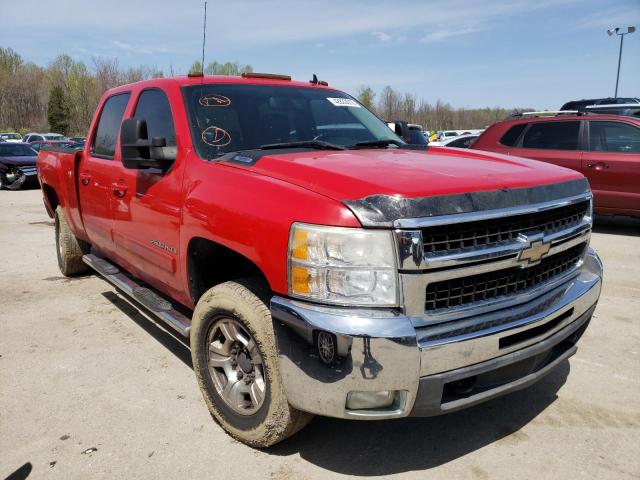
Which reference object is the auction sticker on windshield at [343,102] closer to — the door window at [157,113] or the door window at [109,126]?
the door window at [157,113]

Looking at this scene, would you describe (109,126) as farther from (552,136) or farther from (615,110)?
(615,110)

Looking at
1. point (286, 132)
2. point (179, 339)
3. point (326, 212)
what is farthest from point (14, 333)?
point (326, 212)

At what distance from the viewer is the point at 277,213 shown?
229cm

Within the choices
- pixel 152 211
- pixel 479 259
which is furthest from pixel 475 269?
pixel 152 211

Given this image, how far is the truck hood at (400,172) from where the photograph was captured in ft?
7.20

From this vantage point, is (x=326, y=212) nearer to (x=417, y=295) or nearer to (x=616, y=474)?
(x=417, y=295)

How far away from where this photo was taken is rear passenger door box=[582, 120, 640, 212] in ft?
26.1

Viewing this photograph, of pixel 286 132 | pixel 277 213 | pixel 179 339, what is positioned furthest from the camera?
pixel 179 339

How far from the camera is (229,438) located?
9.12ft

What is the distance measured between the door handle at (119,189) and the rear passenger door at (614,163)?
7135 mm

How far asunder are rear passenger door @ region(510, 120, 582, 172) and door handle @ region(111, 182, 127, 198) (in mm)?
6800

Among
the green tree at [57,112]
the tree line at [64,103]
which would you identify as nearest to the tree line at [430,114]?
the tree line at [64,103]

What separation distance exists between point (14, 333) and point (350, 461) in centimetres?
317

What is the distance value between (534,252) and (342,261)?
936 millimetres
